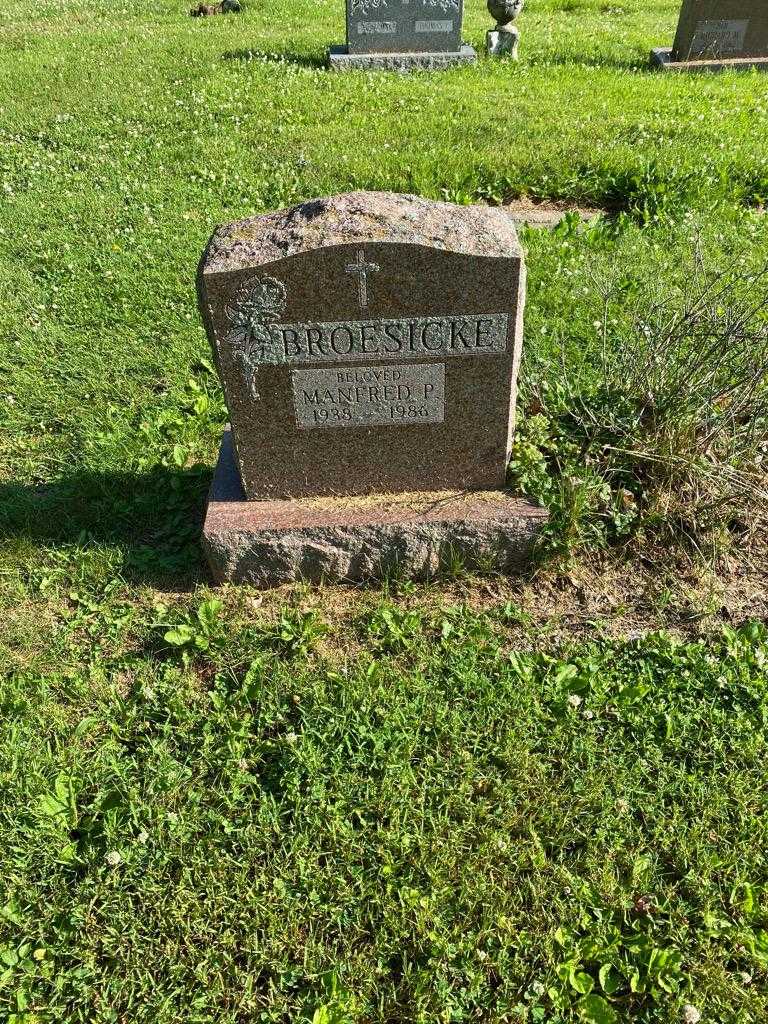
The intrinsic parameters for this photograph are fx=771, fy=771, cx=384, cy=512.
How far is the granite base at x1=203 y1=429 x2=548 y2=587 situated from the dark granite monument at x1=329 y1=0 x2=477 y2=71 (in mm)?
8289

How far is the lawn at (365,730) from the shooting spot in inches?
84.8

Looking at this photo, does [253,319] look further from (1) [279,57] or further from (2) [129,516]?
(1) [279,57]

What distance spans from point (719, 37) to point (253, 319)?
9.59 m

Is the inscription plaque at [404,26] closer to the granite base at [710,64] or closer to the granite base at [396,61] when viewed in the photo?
the granite base at [396,61]

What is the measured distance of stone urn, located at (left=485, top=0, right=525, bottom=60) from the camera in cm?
977

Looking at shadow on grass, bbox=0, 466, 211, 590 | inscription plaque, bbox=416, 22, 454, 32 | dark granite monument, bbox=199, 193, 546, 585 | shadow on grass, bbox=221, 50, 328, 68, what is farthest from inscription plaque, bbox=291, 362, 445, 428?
inscription plaque, bbox=416, 22, 454, 32

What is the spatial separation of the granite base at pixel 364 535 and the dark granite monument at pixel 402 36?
326 inches

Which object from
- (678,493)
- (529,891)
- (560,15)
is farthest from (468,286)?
(560,15)

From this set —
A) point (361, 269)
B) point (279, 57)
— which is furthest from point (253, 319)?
point (279, 57)

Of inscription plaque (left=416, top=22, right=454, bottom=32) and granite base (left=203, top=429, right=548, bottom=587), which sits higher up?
inscription plaque (left=416, top=22, right=454, bottom=32)

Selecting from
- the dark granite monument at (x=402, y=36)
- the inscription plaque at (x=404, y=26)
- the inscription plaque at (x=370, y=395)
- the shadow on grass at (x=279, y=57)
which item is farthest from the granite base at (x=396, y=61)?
the inscription plaque at (x=370, y=395)

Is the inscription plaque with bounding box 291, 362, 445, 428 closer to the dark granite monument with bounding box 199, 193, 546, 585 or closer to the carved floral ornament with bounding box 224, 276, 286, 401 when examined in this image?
the dark granite monument with bounding box 199, 193, 546, 585

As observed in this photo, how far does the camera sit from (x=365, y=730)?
2.68m

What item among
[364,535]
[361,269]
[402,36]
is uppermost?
[402,36]
